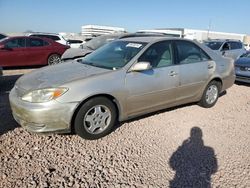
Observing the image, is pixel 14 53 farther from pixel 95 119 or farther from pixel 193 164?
pixel 193 164

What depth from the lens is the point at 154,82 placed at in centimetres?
428

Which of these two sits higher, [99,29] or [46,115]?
[99,29]

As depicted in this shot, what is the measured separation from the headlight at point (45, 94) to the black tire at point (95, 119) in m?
0.38

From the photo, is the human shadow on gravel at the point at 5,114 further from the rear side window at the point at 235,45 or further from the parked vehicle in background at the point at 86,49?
the rear side window at the point at 235,45

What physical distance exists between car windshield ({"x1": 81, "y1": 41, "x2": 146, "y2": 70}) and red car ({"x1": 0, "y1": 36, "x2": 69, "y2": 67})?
6.24 meters

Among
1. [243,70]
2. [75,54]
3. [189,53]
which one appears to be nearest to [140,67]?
[189,53]

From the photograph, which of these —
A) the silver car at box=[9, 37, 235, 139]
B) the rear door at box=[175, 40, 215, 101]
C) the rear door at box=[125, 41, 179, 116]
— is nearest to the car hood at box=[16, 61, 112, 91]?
the silver car at box=[9, 37, 235, 139]

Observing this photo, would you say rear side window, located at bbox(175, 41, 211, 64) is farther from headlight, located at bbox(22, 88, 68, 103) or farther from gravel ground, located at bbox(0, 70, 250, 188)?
headlight, located at bbox(22, 88, 68, 103)

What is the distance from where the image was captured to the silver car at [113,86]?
3.45 meters

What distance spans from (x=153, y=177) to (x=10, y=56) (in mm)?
8681

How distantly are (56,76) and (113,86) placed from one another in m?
0.88

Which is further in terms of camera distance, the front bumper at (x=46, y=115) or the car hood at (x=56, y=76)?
the car hood at (x=56, y=76)

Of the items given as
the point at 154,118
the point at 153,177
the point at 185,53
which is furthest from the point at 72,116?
the point at 185,53

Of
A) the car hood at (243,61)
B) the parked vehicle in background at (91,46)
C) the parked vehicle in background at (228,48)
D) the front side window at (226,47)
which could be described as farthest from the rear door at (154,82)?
the front side window at (226,47)
